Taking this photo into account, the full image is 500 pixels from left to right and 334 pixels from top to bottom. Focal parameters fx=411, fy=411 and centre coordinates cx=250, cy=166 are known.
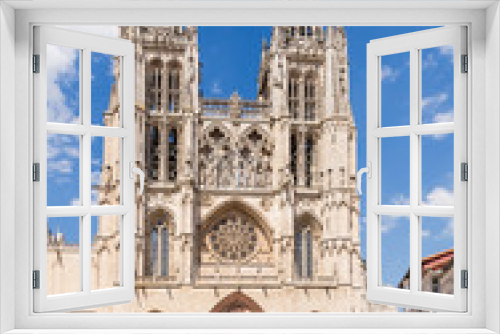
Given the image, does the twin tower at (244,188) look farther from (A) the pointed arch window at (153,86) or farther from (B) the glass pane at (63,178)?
(B) the glass pane at (63,178)

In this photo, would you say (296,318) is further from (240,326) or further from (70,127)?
(70,127)

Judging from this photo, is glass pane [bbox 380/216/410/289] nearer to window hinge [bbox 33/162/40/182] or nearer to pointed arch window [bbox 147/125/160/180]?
window hinge [bbox 33/162/40/182]

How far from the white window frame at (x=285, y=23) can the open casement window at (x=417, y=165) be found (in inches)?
1.2

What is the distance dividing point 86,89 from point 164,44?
9305mm

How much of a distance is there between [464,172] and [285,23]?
2.22 ft

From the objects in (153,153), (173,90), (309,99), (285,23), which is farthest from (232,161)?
(285,23)

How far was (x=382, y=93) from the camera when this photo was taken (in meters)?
1.33

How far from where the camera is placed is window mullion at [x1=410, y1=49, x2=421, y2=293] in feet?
4.03

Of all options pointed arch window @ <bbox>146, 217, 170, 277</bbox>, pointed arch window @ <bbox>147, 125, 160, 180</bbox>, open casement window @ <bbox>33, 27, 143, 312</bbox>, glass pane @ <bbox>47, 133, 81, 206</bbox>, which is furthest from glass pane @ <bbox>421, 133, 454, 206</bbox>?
pointed arch window @ <bbox>147, 125, 160, 180</bbox>

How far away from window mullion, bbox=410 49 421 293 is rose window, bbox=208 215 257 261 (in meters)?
8.19

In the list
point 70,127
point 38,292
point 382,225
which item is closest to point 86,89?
point 70,127

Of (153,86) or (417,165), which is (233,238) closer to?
(153,86)

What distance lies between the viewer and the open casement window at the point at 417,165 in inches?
46.9

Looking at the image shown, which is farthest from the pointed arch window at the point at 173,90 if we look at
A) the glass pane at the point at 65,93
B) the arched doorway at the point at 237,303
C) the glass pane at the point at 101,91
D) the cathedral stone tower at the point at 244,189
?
the glass pane at the point at 65,93
